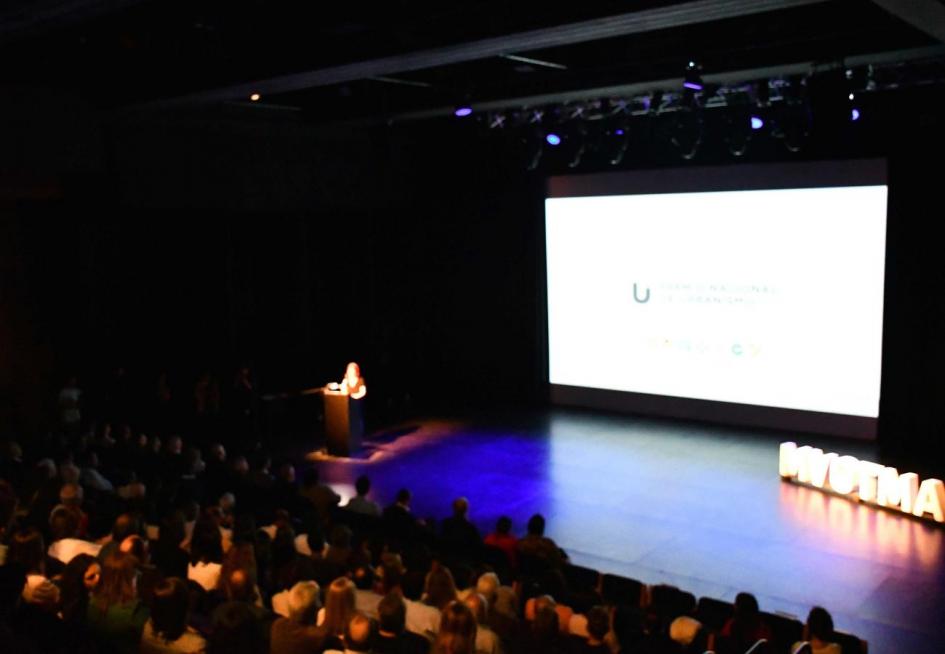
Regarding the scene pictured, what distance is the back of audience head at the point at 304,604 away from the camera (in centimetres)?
464

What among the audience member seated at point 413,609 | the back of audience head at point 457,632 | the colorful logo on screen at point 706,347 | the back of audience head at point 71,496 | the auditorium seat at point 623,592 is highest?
the colorful logo on screen at point 706,347

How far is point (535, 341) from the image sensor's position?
14.9 m

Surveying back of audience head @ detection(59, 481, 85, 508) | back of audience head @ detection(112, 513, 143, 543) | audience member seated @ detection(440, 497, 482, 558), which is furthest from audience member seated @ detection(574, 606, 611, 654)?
back of audience head @ detection(59, 481, 85, 508)

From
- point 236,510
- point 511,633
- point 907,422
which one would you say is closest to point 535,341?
point 907,422

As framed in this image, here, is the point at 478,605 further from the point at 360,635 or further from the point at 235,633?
the point at 235,633

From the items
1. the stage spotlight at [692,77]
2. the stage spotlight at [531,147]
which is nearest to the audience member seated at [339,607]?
the stage spotlight at [692,77]

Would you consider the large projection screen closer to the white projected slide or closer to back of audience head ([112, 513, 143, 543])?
the white projected slide

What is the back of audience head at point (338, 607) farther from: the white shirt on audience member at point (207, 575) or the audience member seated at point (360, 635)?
the white shirt on audience member at point (207, 575)

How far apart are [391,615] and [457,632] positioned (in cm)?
53

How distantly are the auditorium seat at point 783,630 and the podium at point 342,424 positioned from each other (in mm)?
7032

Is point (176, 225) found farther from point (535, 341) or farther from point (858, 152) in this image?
point (858, 152)

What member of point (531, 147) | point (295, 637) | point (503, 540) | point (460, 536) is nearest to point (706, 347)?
point (531, 147)

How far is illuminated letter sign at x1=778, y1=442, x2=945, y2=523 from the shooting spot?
29.0ft

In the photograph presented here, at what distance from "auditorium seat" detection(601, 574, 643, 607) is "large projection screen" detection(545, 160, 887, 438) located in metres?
6.78
